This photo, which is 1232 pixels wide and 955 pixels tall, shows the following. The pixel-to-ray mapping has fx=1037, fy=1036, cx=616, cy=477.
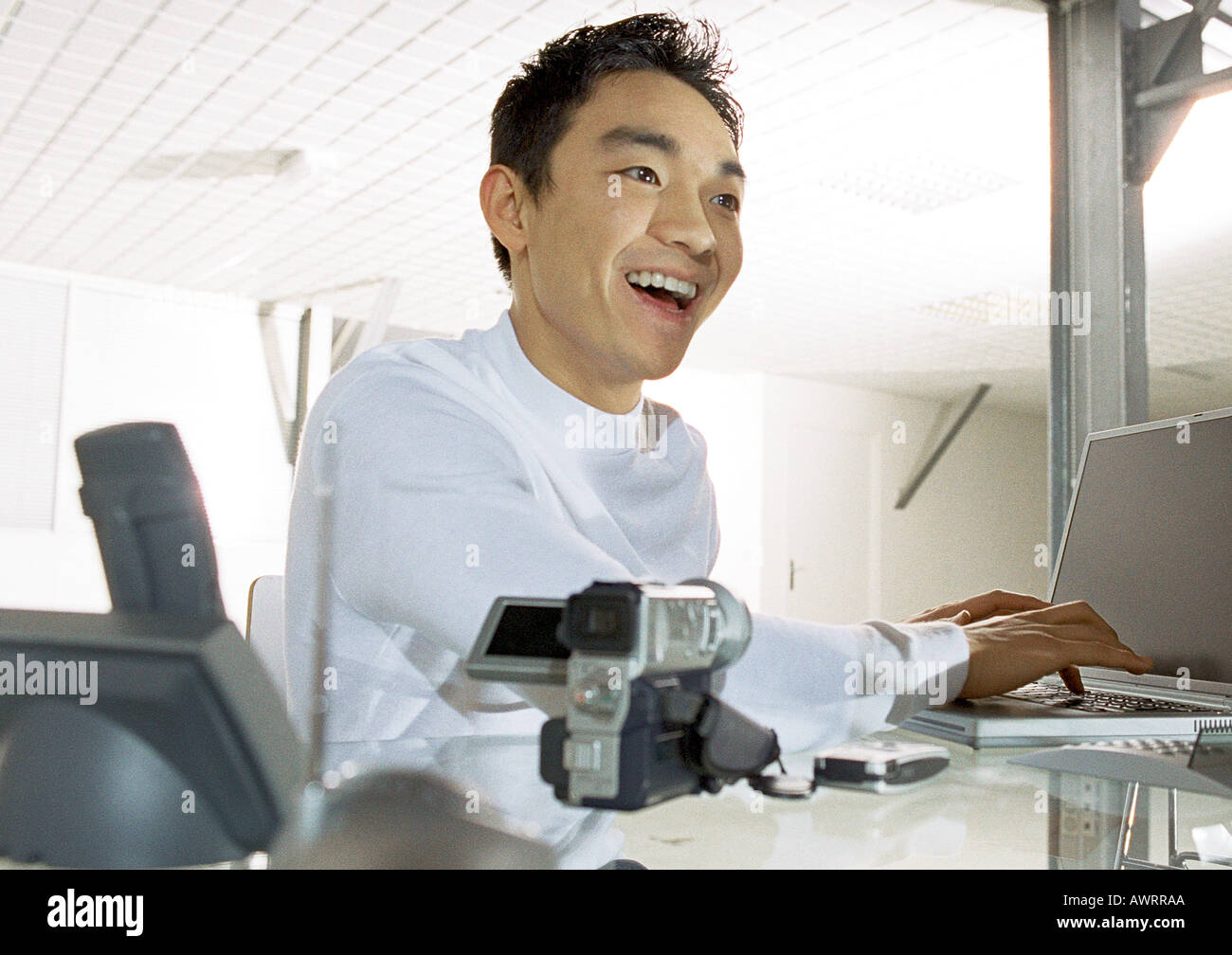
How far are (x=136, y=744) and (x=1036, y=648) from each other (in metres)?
0.73

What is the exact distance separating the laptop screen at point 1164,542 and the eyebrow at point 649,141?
62 cm

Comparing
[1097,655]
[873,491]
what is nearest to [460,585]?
[1097,655]

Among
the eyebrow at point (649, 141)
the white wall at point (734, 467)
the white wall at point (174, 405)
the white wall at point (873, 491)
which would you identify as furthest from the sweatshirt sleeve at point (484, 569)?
the white wall at point (873, 491)

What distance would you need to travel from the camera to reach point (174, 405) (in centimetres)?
650

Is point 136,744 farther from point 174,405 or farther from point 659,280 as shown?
point 174,405

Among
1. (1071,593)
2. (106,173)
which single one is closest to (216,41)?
(106,173)

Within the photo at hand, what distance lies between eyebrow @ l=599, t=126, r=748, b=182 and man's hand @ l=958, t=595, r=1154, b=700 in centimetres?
50

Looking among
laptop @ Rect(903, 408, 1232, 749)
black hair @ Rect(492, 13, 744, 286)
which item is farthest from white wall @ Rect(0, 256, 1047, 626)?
laptop @ Rect(903, 408, 1232, 749)

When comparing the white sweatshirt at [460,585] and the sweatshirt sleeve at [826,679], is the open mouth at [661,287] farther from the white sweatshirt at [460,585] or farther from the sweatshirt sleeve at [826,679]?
the sweatshirt sleeve at [826,679]

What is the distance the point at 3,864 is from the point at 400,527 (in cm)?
33

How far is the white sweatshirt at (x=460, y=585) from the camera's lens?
66 cm

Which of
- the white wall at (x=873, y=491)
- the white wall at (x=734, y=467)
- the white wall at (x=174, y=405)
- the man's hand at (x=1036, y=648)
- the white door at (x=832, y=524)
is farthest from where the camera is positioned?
the white door at (x=832, y=524)

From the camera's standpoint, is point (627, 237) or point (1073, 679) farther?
point (1073, 679)

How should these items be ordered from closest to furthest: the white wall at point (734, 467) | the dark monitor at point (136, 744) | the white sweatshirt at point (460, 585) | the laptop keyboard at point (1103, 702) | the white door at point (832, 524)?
the dark monitor at point (136, 744) < the white sweatshirt at point (460, 585) < the laptop keyboard at point (1103, 702) < the white wall at point (734, 467) < the white door at point (832, 524)
